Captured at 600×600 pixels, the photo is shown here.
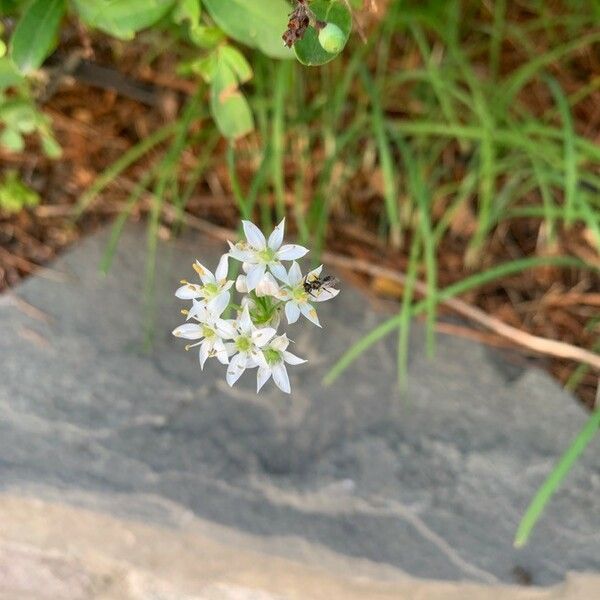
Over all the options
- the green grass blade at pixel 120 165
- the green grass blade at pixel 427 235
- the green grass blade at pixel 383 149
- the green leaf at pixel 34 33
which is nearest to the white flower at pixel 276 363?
the green leaf at pixel 34 33

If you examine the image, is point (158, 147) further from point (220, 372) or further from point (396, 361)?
point (396, 361)

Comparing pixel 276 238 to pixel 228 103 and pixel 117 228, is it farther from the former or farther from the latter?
pixel 117 228

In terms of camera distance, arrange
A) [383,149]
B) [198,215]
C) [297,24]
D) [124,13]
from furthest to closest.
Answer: [198,215]
[383,149]
[124,13]
[297,24]

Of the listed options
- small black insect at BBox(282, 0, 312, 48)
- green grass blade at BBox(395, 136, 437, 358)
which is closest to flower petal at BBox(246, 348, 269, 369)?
small black insect at BBox(282, 0, 312, 48)

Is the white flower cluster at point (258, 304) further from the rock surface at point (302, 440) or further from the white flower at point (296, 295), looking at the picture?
the rock surface at point (302, 440)

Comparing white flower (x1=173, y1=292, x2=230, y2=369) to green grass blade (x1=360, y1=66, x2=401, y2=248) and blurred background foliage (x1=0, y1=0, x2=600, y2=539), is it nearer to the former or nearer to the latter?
blurred background foliage (x1=0, y1=0, x2=600, y2=539)

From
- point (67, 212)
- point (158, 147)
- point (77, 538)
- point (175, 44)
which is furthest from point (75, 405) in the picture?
point (175, 44)

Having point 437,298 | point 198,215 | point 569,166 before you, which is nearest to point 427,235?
point 437,298

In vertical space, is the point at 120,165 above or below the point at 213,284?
above
